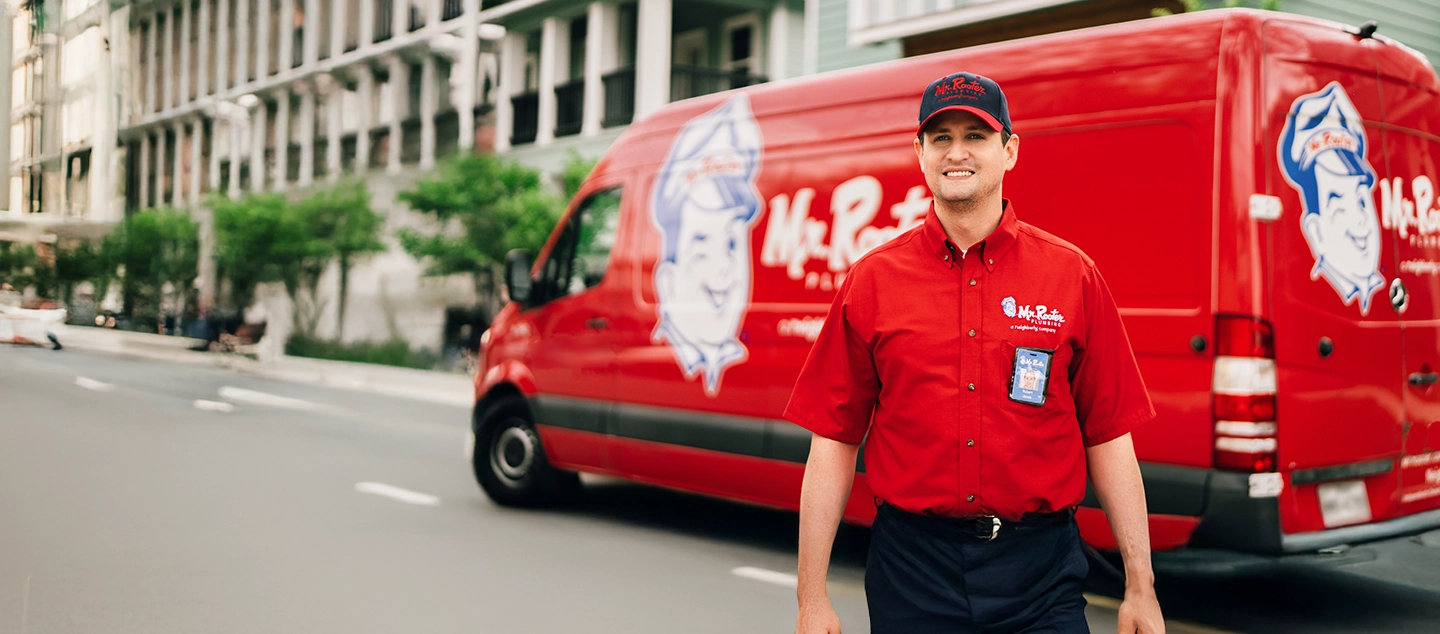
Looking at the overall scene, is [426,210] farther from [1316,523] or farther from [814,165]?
[1316,523]

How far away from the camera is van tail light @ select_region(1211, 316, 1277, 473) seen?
15.9 feet

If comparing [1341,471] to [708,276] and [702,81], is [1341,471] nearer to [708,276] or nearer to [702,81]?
[708,276]

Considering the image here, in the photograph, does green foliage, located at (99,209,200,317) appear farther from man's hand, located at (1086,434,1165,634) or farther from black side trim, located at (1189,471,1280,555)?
man's hand, located at (1086,434,1165,634)

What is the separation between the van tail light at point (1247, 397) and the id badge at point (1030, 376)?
2.66 metres

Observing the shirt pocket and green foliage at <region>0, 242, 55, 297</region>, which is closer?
the shirt pocket

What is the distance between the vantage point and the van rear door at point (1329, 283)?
4.94 m

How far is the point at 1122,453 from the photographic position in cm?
262

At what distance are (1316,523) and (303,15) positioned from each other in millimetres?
36833

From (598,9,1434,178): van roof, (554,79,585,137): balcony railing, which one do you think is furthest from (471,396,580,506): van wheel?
(554,79,585,137): balcony railing

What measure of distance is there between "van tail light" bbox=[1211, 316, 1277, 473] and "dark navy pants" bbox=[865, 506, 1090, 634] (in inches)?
99.3

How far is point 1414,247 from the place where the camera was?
551 centimetres

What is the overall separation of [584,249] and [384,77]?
27.5 metres

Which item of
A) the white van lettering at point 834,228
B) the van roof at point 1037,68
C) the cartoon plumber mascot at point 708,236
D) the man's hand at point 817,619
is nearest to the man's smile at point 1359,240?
the van roof at point 1037,68

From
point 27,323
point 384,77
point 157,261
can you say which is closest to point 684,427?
point 27,323
